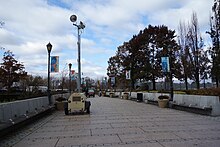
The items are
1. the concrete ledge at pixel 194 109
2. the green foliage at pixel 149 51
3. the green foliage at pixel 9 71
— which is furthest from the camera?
the green foliage at pixel 149 51

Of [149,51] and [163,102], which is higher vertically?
[149,51]

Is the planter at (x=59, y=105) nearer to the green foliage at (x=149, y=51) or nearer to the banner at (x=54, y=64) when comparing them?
the banner at (x=54, y=64)

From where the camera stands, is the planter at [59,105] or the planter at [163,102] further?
the planter at [163,102]

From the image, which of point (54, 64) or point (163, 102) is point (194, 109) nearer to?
point (163, 102)

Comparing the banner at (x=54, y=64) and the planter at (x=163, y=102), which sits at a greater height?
the banner at (x=54, y=64)

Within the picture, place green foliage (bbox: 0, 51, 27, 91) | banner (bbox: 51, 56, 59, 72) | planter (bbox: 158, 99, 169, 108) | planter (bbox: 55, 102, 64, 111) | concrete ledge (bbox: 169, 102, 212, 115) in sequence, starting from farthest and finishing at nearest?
green foliage (bbox: 0, 51, 27, 91) < banner (bbox: 51, 56, 59, 72) < planter (bbox: 158, 99, 169, 108) < planter (bbox: 55, 102, 64, 111) < concrete ledge (bbox: 169, 102, 212, 115)

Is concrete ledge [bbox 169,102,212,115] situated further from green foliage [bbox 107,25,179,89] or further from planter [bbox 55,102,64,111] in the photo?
green foliage [bbox 107,25,179,89]

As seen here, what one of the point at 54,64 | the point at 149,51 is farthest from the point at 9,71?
the point at 149,51

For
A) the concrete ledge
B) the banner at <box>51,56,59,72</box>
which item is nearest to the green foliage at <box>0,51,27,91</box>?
the banner at <box>51,56,59,72</box>

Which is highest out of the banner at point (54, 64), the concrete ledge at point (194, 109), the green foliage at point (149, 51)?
the green foliage at point (149, 51)

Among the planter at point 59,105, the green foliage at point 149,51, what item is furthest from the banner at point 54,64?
the green foliage at point 149,51

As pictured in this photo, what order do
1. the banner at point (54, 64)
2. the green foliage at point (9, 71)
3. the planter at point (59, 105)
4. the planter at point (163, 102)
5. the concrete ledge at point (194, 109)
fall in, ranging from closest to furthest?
the concrete ledge at point (194, 109)
the planter at point (59, 105)
the planter at point (163, 102)
the banner at point (54, 64)
the green foliage at point (9, 71)

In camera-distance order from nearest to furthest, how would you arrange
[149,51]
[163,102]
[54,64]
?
1. [163,102]
2. [54,64]
3. [149,51]

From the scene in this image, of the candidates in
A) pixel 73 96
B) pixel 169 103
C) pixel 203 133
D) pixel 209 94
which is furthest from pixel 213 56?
pixel 203 133
